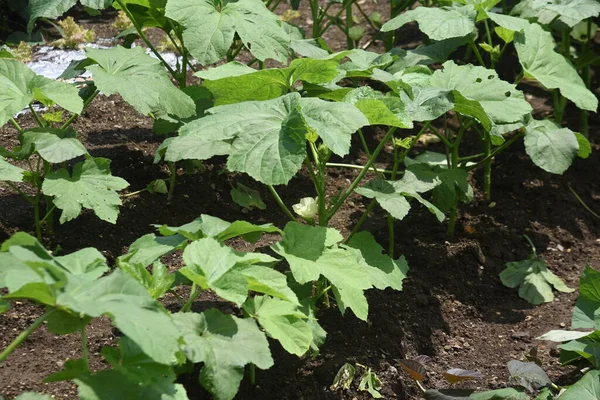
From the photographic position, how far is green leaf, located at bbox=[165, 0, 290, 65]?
305 cm

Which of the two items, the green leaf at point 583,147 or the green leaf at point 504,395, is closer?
the green leaf at point 504,395

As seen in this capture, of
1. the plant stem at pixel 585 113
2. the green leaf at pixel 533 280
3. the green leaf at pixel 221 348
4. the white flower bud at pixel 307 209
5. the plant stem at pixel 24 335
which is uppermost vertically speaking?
the plant stem at pixel 24 335

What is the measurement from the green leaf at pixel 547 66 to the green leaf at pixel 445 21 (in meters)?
0.24

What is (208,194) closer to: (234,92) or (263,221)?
(263,221)

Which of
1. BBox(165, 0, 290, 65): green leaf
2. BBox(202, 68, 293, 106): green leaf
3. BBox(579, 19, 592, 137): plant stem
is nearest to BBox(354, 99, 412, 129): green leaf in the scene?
BBox(202, 68, 293, 106): green leaf

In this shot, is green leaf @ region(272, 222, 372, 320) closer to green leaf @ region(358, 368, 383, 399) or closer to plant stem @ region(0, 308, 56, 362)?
green leaf @ region(358, 368, 383, 399)

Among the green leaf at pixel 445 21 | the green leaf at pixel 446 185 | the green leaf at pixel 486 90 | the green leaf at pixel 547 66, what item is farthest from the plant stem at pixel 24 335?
the green leaf at pixel 547 66

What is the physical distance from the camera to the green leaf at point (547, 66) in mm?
3473

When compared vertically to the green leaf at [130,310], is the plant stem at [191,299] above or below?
below

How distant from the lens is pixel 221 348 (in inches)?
81.7

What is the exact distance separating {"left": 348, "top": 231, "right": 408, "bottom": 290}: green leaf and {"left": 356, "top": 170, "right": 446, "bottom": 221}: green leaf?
159 millimetres

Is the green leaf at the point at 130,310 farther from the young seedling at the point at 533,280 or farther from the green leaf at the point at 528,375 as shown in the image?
the young seedling at the point at 533,280

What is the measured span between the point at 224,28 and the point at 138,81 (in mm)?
383

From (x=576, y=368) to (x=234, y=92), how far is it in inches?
61.5
